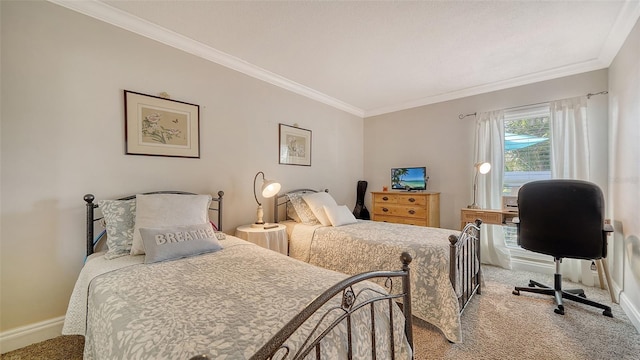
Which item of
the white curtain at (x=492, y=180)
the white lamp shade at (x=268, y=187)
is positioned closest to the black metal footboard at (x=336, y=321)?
the white lamp shade at (x=268, y=187)

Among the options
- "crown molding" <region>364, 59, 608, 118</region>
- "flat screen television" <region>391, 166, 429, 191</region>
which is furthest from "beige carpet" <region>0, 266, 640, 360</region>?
"crown molding" <region>364, 59, 608, 118</region>

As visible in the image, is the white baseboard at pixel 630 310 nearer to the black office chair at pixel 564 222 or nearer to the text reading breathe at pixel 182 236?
the black office chair at pixel 564 222

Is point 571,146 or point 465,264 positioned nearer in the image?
point 465,264

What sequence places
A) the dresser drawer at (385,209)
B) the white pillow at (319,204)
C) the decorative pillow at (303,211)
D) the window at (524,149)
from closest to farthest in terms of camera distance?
1. the white pillow at (319,204)
2. the decorative pillow at (303,211)
3. the window at (524,149)
4. the dresser drawer at (385,209)

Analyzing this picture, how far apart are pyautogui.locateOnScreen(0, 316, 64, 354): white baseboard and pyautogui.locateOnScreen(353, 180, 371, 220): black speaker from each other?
11.9 feet

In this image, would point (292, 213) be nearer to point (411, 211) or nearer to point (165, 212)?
point (165, 212)

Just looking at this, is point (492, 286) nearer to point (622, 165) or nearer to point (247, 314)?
point (622, 165)

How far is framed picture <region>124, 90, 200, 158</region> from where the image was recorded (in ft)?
6.97

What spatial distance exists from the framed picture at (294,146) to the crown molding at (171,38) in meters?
0.55

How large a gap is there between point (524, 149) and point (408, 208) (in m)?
1.64

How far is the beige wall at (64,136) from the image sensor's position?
66.0 inches

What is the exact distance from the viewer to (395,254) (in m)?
2.13

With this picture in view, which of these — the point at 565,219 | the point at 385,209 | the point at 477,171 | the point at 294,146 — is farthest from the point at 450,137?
the point at 294,146

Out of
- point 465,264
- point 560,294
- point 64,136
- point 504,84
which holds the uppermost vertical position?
point 504,84
